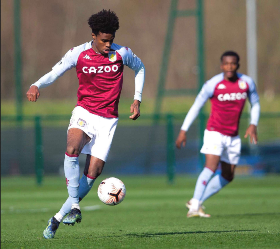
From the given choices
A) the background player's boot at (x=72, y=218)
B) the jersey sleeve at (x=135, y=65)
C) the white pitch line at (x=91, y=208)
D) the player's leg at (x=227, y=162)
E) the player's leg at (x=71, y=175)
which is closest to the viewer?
the background player's boot at (x=72, y=218)

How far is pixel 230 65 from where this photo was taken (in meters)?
9.67

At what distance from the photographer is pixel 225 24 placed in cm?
3744

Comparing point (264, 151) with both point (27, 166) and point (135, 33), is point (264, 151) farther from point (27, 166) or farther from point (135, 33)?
point (135, 33)

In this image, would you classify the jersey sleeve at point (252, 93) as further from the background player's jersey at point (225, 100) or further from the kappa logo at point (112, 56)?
the kappa logo at point (112, 56)

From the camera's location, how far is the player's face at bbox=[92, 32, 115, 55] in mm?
7105

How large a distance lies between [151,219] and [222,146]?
5.07ft

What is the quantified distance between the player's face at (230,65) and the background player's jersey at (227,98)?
0.13 metres

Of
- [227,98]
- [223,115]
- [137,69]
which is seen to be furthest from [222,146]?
[137,69]

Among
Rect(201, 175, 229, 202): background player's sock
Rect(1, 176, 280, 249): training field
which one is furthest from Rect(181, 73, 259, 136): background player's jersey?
Rect(1, 176, 280, 249): training field

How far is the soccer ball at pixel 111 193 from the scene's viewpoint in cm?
704

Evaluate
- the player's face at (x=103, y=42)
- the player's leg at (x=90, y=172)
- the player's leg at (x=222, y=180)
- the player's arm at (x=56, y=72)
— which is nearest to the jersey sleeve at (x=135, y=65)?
the player's face at (x=103, y=42)

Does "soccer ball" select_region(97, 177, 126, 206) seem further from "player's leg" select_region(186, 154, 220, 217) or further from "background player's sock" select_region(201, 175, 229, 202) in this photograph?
"background player's sock" select_region(201, 175, 229, 202)

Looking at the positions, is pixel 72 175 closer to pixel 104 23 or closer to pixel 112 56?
pixel 112 56

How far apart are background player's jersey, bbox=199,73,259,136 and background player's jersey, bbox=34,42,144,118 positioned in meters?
2.70
